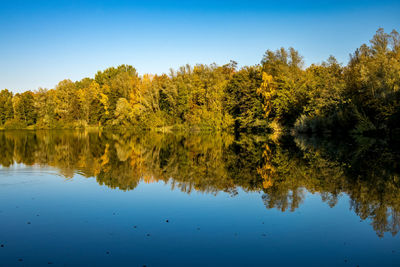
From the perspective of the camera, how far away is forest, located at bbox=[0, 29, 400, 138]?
1515 inches

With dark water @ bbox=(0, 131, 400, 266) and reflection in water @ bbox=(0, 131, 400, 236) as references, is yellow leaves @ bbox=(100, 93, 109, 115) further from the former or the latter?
dark water @ bbox=(0, 131, 400, 266)

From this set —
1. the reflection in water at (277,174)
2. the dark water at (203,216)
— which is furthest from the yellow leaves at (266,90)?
the dark water at (203,216)

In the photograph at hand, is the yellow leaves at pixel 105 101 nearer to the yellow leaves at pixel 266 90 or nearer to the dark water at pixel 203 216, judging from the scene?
the yellow leaves at pixel 266 90

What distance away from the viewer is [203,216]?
32.3ft

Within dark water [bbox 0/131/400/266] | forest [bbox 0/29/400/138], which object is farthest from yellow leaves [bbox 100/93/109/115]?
dark water [bbox 0/131/400/266]

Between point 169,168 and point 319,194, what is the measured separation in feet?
30.8

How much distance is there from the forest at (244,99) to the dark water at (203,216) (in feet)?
78.2

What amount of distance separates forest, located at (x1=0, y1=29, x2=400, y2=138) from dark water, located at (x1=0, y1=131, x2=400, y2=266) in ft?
78.2

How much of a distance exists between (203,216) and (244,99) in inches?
2126

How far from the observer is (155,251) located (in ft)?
23.5

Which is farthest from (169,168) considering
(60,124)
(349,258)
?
(60,124)

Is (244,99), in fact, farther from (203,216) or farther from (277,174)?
(203,216)

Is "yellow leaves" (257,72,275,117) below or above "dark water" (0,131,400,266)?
above

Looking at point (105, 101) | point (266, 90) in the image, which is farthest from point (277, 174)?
point (105, 101)
